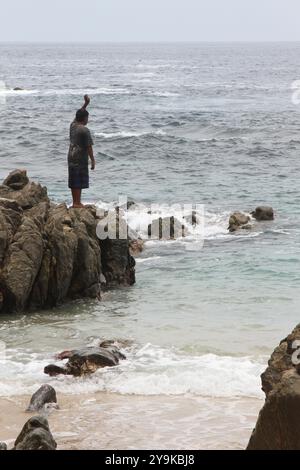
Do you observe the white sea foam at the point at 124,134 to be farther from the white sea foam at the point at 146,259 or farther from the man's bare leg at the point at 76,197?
the man's bare leg at the point at 76,197

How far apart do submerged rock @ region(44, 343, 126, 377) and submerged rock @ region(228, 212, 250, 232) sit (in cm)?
896

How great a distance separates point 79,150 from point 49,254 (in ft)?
6.27

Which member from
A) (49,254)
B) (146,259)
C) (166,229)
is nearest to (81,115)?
(49,254)

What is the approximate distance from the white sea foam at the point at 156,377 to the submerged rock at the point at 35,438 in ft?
6.23

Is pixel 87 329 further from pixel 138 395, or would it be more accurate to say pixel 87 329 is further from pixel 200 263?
pixel 200 263

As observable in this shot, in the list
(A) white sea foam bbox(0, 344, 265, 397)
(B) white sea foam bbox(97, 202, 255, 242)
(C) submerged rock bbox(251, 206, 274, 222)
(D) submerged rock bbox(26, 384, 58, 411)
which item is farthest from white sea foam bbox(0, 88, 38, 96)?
(D) submerged rock bbox(26, 384, 58, 411)

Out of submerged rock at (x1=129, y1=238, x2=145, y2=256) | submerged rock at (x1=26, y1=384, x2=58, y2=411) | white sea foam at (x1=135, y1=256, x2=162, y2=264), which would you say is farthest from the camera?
submerged rock at (x1=129, y1=238, x2=145, y2=256)

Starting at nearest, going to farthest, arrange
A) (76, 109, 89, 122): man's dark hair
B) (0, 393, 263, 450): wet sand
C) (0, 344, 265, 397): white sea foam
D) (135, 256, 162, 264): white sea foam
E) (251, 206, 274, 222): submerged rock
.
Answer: (0, 393, 263, 450): wet sand
(0, 344, 265, 397): white sea foam
(76, 109, 89, 122): man's dark hair
(135, 256, 162, 264): white sea foam
(251, 206, 274, 222): submerged rock

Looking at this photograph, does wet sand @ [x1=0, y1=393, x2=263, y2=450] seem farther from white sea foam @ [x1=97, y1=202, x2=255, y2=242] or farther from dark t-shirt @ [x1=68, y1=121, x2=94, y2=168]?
white sea foam @ [x1=97, y1=202, x2=255, y2=242]

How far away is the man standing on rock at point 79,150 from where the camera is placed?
13484 millimetres

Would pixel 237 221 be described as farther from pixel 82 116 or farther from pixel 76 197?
pixel 82 116

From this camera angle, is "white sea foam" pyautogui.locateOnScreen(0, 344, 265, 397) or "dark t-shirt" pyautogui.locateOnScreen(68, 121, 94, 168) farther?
"dark t-shirt" pyautogui.locateOnScreen(68, 121, 94, 168)

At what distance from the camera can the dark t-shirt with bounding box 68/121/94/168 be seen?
44.4 ft

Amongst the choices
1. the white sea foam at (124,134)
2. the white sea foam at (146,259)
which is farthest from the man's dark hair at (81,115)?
the white sea foam at (124,134)
